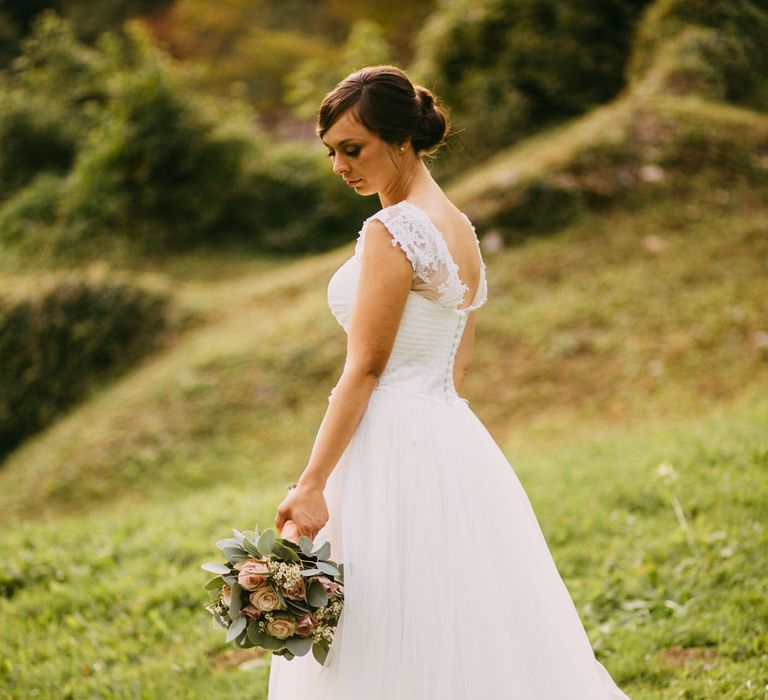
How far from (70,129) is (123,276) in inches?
187

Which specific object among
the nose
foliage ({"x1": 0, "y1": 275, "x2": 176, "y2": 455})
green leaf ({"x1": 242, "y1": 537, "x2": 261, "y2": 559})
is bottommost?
foliage ({"x1": 0, "y1": 275, "x2": 176, "y2": 455})

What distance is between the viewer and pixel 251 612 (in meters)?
1.94

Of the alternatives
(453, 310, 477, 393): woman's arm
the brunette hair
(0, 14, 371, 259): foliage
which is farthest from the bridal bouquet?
(0, 14, 371, 259): foliage

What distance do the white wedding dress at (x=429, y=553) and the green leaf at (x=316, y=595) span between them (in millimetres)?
167

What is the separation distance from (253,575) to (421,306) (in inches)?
32.0

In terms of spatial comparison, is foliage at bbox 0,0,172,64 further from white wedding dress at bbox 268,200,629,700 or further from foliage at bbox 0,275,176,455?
white wedding dress at bbox 268,200,629,700

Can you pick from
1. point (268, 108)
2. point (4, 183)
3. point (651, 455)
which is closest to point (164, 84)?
point (4, 183)

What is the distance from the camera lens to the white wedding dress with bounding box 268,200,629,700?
203 centimetres

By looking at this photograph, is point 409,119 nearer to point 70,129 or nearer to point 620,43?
point 620,43

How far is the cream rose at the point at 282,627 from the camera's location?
6.26ft

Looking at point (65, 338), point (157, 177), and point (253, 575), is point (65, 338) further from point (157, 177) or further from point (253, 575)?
point (253, 575)

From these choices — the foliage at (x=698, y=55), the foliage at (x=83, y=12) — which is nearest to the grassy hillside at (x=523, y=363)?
the foliage at (x=698, y=55)

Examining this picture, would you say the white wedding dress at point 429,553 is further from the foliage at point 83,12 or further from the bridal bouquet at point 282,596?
the foliage at point 83,12

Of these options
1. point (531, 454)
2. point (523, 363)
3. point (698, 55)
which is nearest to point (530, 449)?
point (531, 454)
